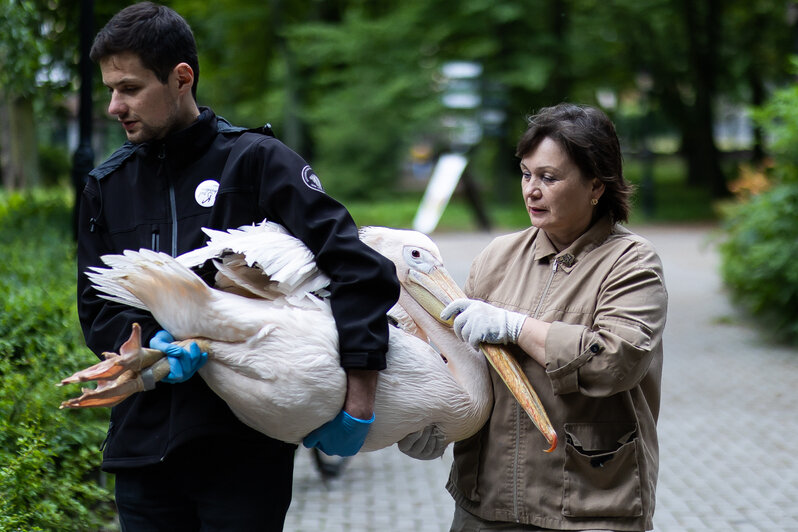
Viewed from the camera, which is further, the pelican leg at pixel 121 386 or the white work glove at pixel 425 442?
the white work glove at pixel 425 442

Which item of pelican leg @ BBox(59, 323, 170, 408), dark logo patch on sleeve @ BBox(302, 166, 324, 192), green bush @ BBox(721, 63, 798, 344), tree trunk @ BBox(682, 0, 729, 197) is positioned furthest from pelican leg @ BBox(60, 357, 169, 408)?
tree trunk @ BBox(682, 0, 729, 197)

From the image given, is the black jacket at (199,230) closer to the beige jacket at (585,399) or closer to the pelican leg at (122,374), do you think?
the pelican leg at (122,374)

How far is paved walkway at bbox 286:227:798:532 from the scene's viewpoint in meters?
5.27

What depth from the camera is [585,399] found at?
246 centimetres

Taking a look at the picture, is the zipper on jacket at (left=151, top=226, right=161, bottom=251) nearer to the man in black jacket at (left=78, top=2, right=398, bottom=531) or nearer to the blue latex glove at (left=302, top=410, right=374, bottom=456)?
the man in black jacket at (left=78, top=2, right=398, bottom=531)

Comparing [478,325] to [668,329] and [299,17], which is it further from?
[299,17]

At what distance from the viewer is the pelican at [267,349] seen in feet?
7.16

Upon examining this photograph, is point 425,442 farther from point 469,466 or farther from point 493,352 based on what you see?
point 493,352

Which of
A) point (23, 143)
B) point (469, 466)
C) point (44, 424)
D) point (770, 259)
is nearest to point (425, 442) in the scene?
point (469, 466)

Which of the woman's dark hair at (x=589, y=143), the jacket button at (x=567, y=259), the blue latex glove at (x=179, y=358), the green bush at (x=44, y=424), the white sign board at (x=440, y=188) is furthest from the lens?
the white sign board at (x=440, y=188)

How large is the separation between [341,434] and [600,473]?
2.30 ft

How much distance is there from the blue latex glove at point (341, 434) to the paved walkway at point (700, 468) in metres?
2.83

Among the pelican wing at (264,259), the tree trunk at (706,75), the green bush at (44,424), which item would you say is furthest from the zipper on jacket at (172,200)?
the tree trunk at (706,75)

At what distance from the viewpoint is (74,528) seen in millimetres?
3980
